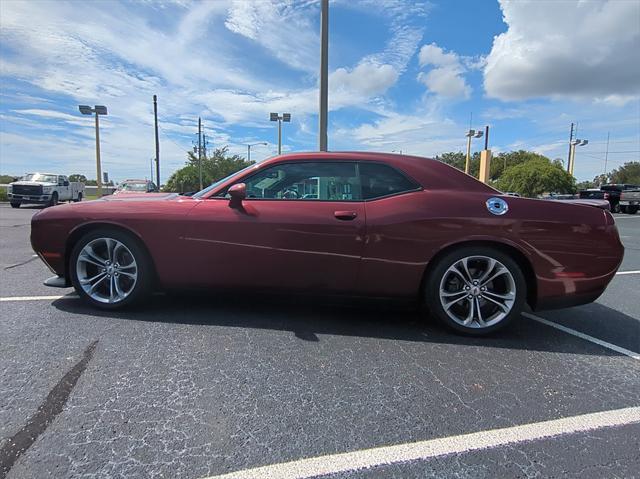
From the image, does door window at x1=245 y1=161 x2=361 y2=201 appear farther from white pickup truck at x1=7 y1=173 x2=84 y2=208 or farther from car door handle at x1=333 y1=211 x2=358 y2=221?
white pickup truck at x1=7 y1=173 x2=84 y2=208

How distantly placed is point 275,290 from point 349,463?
178 cm

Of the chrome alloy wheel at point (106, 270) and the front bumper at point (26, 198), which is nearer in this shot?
the chrome alloy wheel at point (106, 270)

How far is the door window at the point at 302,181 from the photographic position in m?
3.38

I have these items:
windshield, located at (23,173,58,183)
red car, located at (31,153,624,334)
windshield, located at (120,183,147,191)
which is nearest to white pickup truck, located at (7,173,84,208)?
windshield, located at (23,173,58,183)

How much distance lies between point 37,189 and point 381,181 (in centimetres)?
2141

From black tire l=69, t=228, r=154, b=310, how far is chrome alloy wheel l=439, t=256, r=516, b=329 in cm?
252

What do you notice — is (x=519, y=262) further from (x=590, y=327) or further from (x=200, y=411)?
(x=200, y=411)

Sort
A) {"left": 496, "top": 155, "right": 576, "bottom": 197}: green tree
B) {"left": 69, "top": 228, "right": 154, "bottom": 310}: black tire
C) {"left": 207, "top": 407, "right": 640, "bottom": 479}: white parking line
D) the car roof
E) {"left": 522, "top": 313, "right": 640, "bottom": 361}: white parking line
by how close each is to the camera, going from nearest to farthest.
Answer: {"left": 207, "top": 407, "right": 640, "bottom": 479}: white parking line, {"left": 522, "top": 313, "right": 640, "bottom": 361}: white parking line, the car roof, {"left": 69, "top": 228, "right": 154, "bottom": 310}: black tire, {"left": 496, "top": 155, "right": 576, "bottom": 197}: green tree

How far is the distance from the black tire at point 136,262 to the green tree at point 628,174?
3877 inches

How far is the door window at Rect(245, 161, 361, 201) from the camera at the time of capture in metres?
3.38

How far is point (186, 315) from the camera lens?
11.6ft

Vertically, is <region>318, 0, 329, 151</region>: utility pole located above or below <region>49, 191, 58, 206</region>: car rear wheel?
above

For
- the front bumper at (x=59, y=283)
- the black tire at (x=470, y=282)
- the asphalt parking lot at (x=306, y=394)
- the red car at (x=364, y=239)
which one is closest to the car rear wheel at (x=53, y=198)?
the asphalt parking lot at (x=306, y=394)

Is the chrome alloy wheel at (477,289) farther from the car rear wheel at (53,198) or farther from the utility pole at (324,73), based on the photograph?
the car rear wheel at (53,198)
